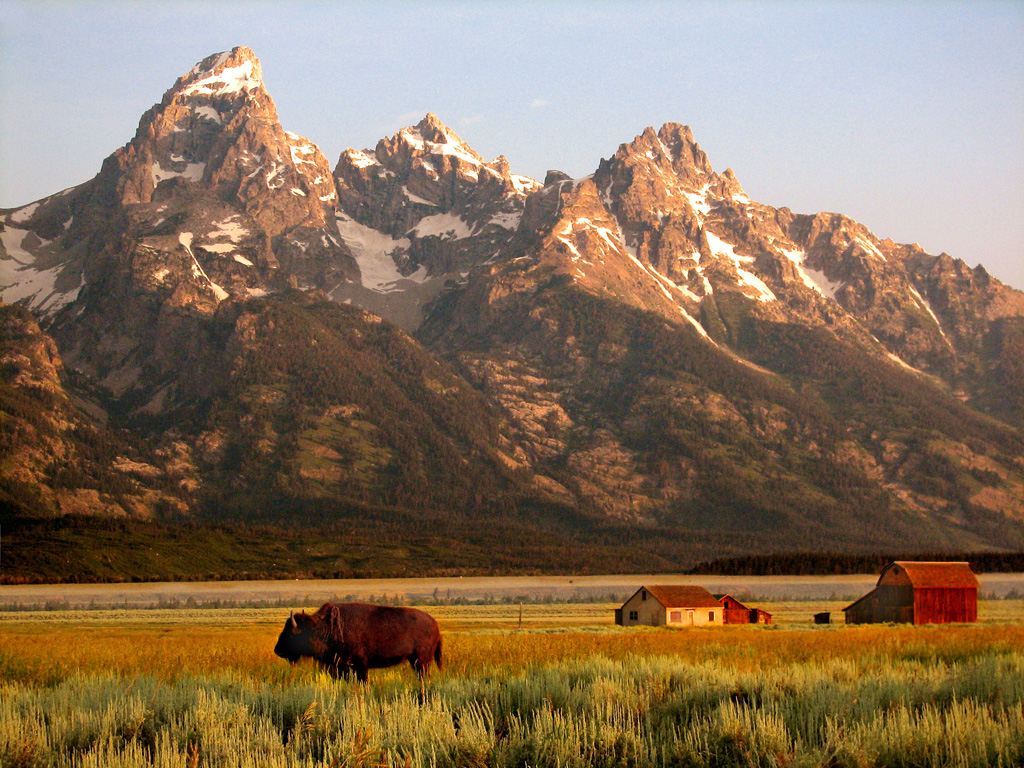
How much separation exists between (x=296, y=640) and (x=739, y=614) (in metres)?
70.1

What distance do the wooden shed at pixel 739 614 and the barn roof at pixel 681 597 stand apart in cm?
109

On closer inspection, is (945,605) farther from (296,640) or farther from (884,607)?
(296,640)

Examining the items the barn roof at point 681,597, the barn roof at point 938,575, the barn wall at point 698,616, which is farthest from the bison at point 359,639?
the barn roof at point 938,575

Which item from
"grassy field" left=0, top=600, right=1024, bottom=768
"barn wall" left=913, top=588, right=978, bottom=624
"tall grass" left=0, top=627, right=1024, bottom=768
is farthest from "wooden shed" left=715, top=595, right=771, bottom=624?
"tall grass" left=0, top=627, right=1024, bottom=768

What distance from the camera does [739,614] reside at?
3455 inches

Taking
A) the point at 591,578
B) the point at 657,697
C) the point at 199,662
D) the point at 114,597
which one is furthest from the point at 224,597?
the point at 657,697

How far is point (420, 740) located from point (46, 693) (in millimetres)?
8784

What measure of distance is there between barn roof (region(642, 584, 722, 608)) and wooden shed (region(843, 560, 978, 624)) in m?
11.1

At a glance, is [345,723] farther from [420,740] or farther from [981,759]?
[981,759]

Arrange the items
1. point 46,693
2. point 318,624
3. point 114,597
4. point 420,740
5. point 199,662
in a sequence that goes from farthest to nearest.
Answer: point 114,597
point 199,662
point 318,624
point 46,693
point 420,740

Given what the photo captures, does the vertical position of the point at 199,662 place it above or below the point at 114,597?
above

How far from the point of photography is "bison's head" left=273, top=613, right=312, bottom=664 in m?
23.0

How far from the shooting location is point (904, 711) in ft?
50.1

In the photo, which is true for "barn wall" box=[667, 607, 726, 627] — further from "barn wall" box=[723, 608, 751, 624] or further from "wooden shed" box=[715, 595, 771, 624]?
"wooden shed" box=[715, 595, 771, 624]
